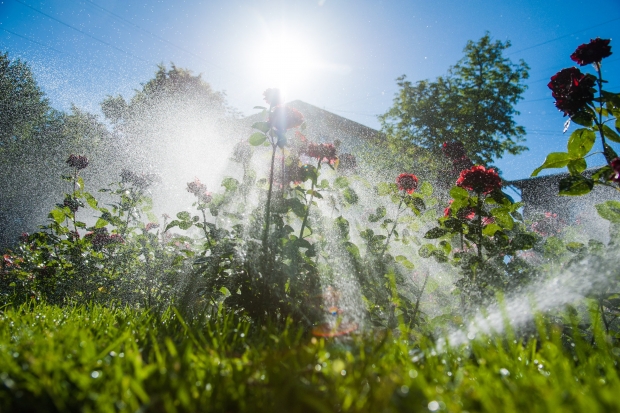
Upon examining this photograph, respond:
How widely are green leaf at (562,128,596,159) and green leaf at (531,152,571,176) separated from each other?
0.02m

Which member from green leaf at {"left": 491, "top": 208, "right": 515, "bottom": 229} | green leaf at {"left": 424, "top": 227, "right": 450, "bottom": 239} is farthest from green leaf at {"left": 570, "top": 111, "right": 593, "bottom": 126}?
green leaf at {"left": 424, "top": 227, "right": 450, "bottom": 239}

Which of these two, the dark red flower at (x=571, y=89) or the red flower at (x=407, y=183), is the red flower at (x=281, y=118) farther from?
the dark red flower at (x=571, y=89)

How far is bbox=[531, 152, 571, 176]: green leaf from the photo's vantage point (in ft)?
4.69

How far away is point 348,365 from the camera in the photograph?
2.23 ft

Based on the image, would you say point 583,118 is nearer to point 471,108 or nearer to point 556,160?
point 556,160

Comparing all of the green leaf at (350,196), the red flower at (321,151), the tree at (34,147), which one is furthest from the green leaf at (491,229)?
the tree at (34,147)

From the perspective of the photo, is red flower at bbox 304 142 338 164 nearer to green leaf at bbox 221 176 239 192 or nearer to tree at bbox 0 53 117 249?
green leaf at bbox 221 176 239 192

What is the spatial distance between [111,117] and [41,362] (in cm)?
2639

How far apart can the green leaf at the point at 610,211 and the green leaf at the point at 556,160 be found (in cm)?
37

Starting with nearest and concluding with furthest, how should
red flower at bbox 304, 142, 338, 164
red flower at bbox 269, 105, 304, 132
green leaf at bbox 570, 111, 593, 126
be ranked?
green leaf at bbox 570, 111, 593, 126
red flower at bbox 269, 105, 304, 132
red flower at bbox 304, 142, 338, 164

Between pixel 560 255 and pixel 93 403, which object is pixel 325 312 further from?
pixel 560 255

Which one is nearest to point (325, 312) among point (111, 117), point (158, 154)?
point (158, 154)

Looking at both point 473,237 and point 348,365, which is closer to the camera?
point 348,365

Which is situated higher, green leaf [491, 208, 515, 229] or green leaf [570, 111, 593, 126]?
Answer: green leaf [570, 111, 593, 126]
